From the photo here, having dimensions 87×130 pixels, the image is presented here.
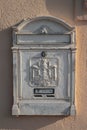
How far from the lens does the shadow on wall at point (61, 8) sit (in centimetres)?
438

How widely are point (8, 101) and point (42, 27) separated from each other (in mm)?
987

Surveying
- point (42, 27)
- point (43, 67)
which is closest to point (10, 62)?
point (43, 67)

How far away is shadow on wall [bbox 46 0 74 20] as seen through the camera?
14.4ft

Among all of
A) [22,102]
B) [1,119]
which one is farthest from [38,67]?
[1,119]

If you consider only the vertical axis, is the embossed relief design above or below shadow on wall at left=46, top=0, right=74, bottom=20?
below

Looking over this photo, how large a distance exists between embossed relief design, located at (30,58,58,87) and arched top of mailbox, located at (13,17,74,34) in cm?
33

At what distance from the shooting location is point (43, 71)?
4.42 m

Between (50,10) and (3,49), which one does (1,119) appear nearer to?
(3,49)

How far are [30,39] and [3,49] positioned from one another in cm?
35

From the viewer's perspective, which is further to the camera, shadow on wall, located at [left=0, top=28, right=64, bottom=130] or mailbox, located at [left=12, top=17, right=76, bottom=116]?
shadow on wall, located at [left=0, top=28, right=64, bottom=130]

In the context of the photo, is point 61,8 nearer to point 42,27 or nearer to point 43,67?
point 42,27

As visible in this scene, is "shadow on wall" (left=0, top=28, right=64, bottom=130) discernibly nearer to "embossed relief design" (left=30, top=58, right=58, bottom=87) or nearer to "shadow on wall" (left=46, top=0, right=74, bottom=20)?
"embossed relief design" (left=30, top=58, right=58, bottom=87)

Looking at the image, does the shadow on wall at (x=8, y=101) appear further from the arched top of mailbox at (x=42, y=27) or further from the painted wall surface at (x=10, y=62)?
the arched top of mailbox at (x=42, y=27)

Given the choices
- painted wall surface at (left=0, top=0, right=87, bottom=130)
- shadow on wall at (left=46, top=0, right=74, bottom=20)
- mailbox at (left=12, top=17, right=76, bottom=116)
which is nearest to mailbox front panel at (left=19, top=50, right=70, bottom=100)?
mailbox at (left=12, top=17, right=76, bottom=116)
